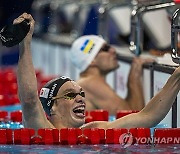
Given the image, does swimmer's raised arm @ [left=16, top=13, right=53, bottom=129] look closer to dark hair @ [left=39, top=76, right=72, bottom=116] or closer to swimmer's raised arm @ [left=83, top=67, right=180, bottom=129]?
dark hair @ [left=39, top=76, right=72, bottom=116]

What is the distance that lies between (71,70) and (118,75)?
10.8 feet

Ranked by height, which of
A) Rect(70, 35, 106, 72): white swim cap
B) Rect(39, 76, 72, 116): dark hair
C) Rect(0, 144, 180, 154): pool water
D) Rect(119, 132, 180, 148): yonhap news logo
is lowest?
Rect(0, 144, 180, 154): pool water

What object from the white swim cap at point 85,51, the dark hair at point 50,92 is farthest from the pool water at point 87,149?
the white swim cap at point 85,51

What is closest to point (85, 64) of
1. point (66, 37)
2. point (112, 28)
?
point (112, 28)

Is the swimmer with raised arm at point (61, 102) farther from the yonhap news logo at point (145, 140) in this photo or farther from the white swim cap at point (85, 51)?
the white swim cap at point (85, 51)

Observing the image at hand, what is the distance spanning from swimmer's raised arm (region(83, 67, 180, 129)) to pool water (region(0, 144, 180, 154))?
0.83 feet

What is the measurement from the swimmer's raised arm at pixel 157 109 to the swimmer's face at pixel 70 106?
0.83ft

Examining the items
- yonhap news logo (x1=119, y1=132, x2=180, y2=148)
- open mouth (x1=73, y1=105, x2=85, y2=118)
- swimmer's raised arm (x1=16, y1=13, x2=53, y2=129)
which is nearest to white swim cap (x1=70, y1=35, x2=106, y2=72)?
open mouth (x1=73, y1=105, x2=85, y2=118)

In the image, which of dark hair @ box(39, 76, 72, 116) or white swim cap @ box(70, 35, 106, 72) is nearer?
dark hair @ box(39, 76, 72, 116)

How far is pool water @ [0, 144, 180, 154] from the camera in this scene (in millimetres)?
5186

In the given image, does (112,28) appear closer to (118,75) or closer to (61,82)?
(118,75)

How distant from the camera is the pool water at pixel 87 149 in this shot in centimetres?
519

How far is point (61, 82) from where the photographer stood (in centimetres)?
578

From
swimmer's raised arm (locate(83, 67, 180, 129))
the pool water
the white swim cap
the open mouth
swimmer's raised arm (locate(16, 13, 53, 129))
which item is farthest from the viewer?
the white swim cap
